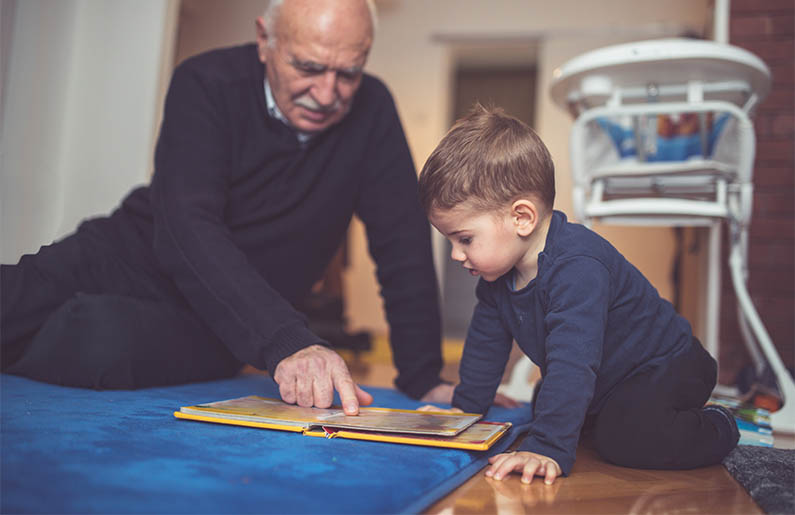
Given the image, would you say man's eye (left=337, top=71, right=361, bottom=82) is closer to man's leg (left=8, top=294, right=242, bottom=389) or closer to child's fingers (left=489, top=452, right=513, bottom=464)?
man's leg (left=8, top=294, right=242, bottom=389)

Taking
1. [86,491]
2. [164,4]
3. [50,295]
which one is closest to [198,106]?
[50,295]

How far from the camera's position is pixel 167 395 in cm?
118

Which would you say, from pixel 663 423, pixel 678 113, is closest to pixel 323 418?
pixel 663 423

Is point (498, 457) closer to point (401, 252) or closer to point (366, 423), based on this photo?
point (366, 423)

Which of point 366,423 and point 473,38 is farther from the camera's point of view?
point 473,38

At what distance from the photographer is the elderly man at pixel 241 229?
1.20m

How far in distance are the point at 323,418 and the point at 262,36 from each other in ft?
2.82

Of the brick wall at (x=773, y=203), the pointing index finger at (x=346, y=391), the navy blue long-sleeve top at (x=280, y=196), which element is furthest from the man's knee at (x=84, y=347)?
the brick wall at (x=773, y=203)

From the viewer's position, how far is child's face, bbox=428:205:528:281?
0.95 meters

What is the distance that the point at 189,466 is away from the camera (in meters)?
0.69

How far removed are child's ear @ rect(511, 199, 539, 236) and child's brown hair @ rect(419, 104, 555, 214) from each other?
2 centimetres

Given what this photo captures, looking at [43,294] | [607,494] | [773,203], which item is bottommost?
[607,494]

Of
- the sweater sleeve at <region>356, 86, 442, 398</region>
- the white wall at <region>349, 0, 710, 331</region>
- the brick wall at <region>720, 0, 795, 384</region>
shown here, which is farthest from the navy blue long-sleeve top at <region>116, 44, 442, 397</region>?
the white wall at <region>349, 0, 710, 331</region>

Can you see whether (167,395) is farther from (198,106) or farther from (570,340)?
(570,340)
